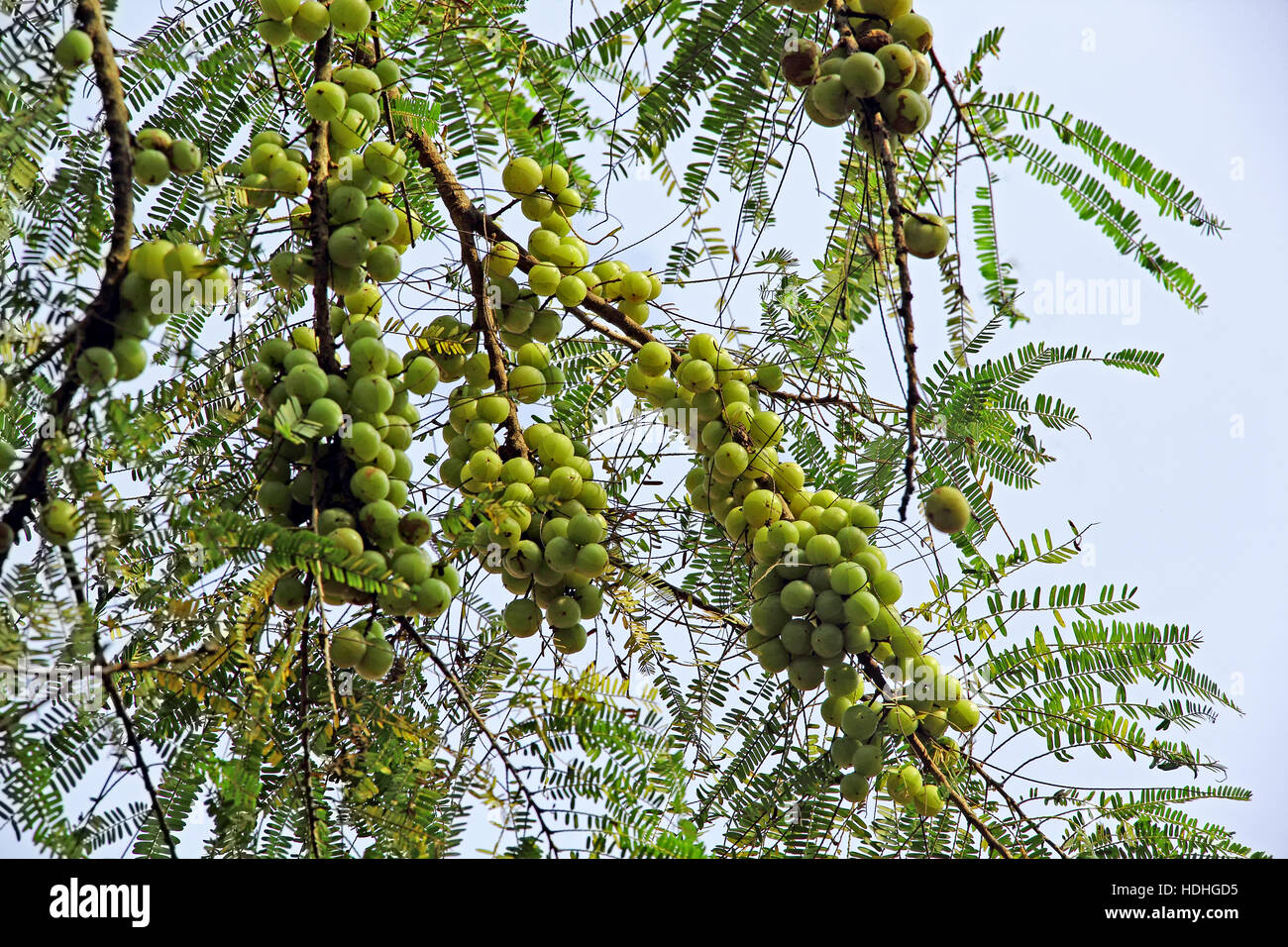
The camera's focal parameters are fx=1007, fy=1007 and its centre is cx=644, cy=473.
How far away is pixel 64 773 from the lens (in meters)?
1.89

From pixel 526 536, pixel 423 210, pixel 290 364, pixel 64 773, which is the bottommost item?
pixel 64 773

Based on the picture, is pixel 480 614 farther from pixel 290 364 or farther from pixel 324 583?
pixel 290 364

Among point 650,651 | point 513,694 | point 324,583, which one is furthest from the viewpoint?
point 650,651

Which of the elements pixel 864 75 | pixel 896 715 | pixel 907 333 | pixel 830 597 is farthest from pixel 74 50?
pixel 896 715

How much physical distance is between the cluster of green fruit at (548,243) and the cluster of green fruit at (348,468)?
530mm

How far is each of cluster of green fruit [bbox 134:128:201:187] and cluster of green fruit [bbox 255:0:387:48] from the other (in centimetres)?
45

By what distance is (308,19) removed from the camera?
212 centimetres

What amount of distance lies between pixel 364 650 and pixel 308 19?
1323 millimetres

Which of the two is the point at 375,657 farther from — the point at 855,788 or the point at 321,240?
the point at 855,788

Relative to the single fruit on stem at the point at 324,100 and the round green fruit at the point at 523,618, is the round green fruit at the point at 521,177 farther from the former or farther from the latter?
the round green fruit at the point at 523,618

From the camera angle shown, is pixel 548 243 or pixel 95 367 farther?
pixel 548 243

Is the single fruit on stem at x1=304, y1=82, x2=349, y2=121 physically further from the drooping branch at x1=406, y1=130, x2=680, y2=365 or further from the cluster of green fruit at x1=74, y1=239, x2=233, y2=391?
the cluster of green fruit at x1=74, y1=239, x2=233, y2=391
